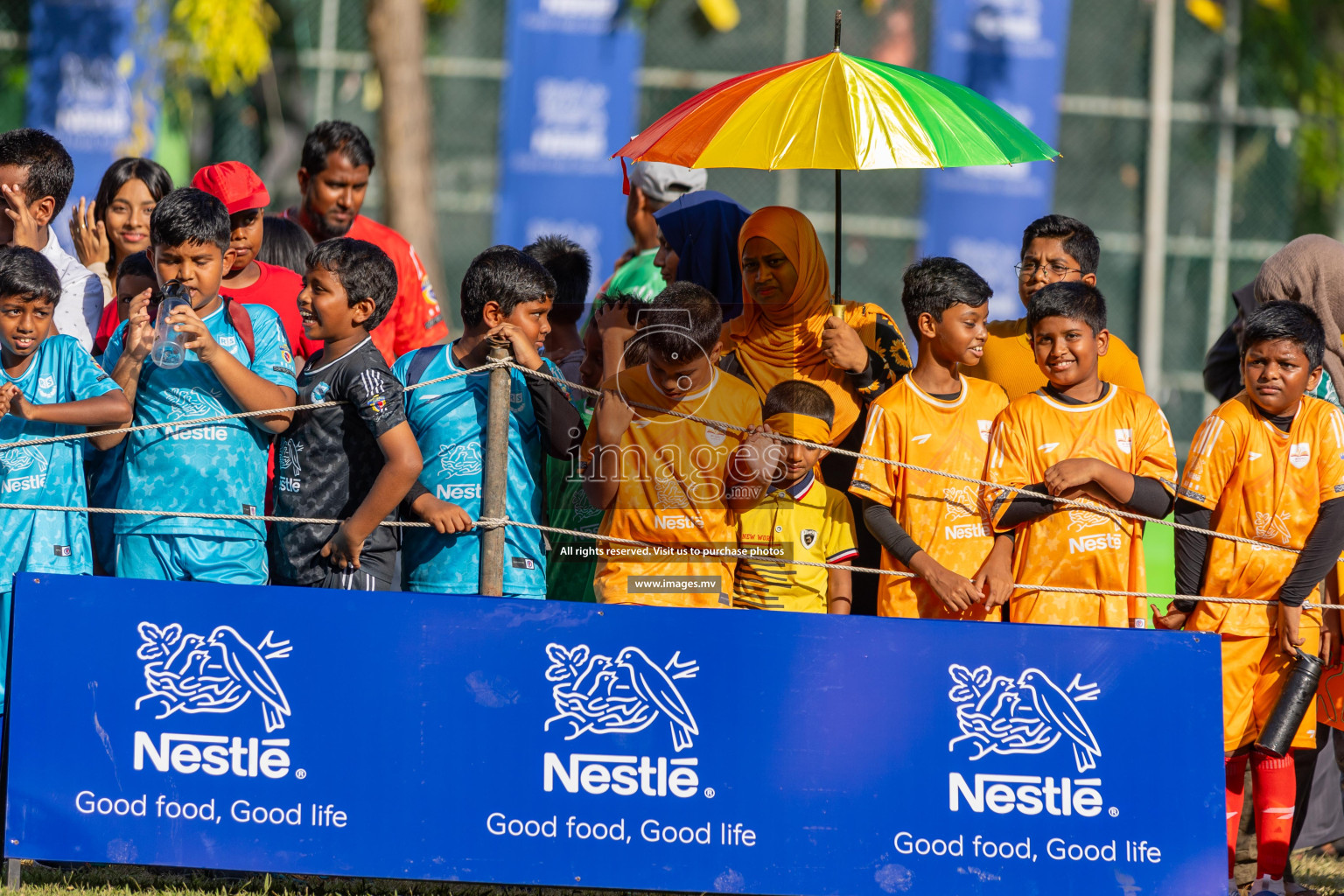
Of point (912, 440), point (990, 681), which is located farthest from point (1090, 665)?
point (912, 440)

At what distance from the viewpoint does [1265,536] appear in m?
4.33

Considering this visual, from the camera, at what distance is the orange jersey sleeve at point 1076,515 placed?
168 inches

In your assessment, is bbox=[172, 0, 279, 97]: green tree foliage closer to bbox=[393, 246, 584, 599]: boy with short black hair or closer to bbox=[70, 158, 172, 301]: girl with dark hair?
bbox=[70, 158, 172, 301]: girl with dark hair

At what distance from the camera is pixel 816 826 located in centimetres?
386

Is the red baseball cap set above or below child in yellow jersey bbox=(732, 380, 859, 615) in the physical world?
above

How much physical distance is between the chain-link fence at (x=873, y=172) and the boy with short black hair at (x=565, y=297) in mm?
7760

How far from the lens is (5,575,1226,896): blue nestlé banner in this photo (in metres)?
3.82

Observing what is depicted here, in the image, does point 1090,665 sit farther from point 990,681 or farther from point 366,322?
point 366,322

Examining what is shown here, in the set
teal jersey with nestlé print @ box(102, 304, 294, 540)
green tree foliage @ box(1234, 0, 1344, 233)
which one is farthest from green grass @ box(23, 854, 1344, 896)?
green tree foliage @ box(1234, 0, 1344, 233)

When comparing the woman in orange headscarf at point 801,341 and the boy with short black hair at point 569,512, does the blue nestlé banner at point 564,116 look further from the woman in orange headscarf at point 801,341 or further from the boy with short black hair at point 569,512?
the woman in orange headscarf at point 801,341

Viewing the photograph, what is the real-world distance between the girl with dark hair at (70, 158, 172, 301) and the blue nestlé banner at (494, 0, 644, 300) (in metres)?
7.31

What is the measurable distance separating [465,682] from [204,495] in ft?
3.26

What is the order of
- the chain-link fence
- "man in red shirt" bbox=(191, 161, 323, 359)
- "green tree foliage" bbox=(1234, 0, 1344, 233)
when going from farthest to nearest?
"green tree foliage" bbox=(1234, 0, 1344, 233), the chain-link fence, "man in red shirt" bbox=(191, 161, 323, 359)

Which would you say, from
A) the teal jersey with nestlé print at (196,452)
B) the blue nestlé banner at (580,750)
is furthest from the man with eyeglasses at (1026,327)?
the teal jersey with nestlé print at (196,452)
